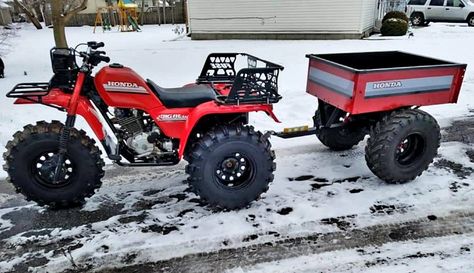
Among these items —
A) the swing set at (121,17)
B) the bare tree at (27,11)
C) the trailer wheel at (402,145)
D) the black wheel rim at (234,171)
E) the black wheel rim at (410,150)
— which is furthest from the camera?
the swing set at (121,17)

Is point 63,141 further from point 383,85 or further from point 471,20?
point 471,20

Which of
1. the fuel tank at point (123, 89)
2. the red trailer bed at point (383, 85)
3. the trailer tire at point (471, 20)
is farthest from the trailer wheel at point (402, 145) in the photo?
the trailer tire at point (471, 20)

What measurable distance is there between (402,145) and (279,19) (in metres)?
12.4

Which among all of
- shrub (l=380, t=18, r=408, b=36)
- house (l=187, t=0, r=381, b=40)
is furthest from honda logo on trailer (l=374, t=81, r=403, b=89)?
shrub (l=380, t=18, r=408, b=36)

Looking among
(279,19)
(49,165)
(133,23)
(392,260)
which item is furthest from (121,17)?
(392,260)

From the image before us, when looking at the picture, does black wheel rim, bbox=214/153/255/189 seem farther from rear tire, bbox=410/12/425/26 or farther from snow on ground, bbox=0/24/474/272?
rear tire, bbox=410/12/425/26

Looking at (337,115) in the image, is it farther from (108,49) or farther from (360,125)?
(108,49)

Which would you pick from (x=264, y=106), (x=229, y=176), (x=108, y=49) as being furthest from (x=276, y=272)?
(x=108, y=49)

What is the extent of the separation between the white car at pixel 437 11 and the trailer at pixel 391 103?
1716cm

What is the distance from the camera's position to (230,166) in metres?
3.70

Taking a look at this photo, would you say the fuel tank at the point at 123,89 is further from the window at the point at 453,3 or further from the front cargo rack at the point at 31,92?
the window at the point at 453,3

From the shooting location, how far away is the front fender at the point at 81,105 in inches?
135

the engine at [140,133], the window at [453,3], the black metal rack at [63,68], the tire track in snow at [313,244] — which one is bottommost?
the tire track in snow at [313,244]

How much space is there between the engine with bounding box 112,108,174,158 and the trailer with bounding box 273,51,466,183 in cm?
117
